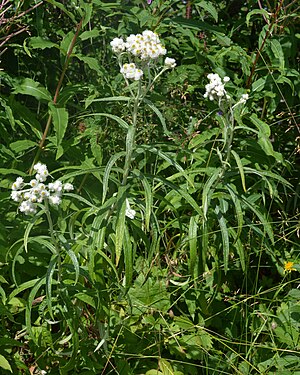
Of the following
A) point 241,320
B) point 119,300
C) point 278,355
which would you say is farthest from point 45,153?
Answer: point 278,355

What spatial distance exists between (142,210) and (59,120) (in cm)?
51

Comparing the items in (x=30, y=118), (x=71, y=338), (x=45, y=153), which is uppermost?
(x=30, y=118)

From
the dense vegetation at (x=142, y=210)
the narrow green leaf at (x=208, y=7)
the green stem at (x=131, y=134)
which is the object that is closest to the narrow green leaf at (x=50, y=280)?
the dense vegetation at (x=142, y=210)

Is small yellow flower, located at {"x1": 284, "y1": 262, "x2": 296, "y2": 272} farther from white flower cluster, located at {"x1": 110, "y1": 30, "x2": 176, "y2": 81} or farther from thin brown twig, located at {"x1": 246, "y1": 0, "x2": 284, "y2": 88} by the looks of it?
white flower cluster, located at {"x1": 110, "y1": 30, "x2": 176, "y2": 81}

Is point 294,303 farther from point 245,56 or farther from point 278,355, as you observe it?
point 245,56

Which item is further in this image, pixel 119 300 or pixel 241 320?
pixel 241 320

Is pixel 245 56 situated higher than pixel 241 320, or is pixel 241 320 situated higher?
pixel 245 56

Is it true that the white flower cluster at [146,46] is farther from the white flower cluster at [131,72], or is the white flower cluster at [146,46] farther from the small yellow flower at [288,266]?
the small yellow flower at [288,266]

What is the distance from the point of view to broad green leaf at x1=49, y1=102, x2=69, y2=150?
2768 millimetres

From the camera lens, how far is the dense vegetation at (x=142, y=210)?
2508 millimetres

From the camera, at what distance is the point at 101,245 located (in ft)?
7.91

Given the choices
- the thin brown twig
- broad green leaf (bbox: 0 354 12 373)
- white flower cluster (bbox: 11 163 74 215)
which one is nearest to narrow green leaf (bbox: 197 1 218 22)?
the thin brown twig

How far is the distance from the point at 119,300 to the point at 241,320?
2.03 ft

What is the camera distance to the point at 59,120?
2.80 m
